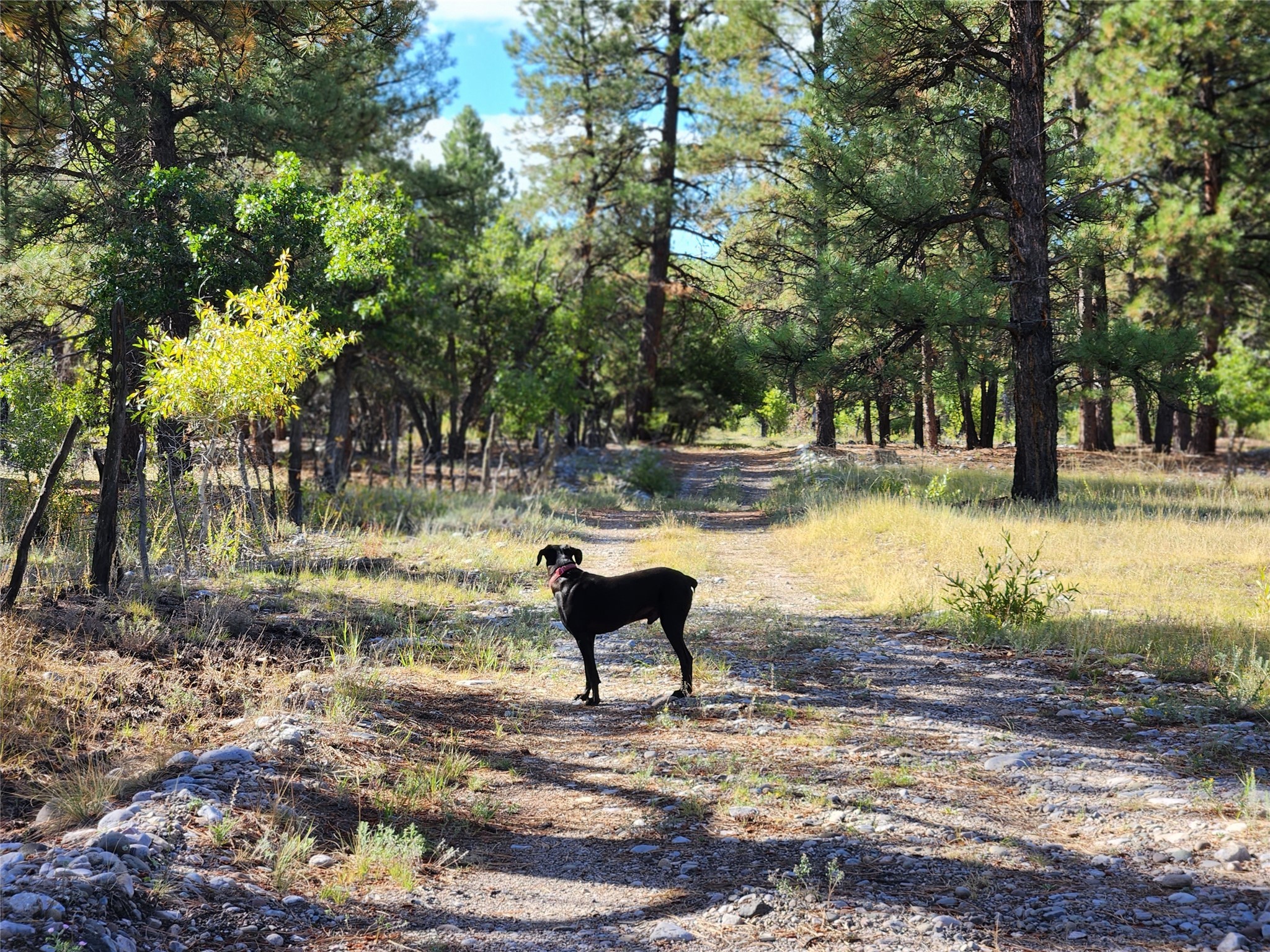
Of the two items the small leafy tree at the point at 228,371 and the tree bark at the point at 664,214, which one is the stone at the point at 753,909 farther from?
the tree bark at the point at 664,214

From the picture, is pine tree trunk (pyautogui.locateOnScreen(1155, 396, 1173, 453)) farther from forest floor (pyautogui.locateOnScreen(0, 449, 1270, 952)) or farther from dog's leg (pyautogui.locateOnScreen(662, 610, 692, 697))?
dog's leg (pyautogui.locateOnScreen(662, 610, 692, 697))

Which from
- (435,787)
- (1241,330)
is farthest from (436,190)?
(435,787)

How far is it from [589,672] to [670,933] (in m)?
3.17

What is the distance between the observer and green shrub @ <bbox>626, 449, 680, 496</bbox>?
2358 centimetres

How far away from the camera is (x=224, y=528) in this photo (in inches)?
426

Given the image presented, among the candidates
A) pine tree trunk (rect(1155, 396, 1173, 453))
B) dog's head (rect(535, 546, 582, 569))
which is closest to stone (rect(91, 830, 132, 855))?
dog's head (rect(535, 546, 582, 569))

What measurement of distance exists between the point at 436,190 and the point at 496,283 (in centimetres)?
576

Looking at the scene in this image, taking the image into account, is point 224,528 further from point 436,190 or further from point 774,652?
point 436,190

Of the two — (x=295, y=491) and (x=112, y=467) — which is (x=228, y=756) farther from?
(x=295, y=491)

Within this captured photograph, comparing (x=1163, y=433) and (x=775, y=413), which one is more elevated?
(x=775, y=413)

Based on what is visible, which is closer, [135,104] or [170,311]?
[135,104]

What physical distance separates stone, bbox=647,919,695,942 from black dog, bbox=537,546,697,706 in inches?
118

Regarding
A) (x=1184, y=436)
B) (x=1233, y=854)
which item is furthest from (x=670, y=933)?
(x=1184, y=436)

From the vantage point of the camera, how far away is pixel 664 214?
30.0m
